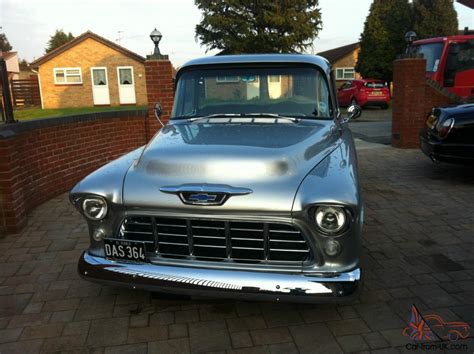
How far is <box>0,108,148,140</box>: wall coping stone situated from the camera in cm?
464

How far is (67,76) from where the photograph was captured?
91.9 feet

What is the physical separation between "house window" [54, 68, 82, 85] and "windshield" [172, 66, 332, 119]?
A: 2649 cm

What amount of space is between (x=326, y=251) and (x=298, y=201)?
0.36 meters

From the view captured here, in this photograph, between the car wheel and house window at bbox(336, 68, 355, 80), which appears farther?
house window at bbox(336, 68, 355, 80)

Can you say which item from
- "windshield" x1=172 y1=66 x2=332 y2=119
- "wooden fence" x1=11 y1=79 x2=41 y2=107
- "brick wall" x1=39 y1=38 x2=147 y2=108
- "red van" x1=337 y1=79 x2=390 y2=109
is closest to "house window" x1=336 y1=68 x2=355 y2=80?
"red van" x1=337 y1=79 x2=390 y2=109

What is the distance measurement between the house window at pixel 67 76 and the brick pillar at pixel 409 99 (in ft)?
77.4

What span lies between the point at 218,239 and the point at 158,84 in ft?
20.1

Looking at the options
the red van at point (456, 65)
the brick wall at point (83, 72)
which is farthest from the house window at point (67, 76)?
the red van at point (456, 65)

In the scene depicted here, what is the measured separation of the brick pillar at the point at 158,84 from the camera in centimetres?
803

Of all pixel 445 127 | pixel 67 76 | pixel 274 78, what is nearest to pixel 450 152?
pixel 445 127

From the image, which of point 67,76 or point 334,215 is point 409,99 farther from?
point 67,76

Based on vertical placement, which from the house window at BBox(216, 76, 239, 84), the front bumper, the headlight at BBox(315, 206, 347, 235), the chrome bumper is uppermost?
the house window at BBox(216, 76, 239, 84)

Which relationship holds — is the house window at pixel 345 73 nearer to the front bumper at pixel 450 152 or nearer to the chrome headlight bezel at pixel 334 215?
the front bumper at pixel 450 152

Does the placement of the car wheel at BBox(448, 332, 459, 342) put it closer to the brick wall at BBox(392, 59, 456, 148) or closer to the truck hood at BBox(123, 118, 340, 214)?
the truck hood at BBox(123, 118, 340, 214)
